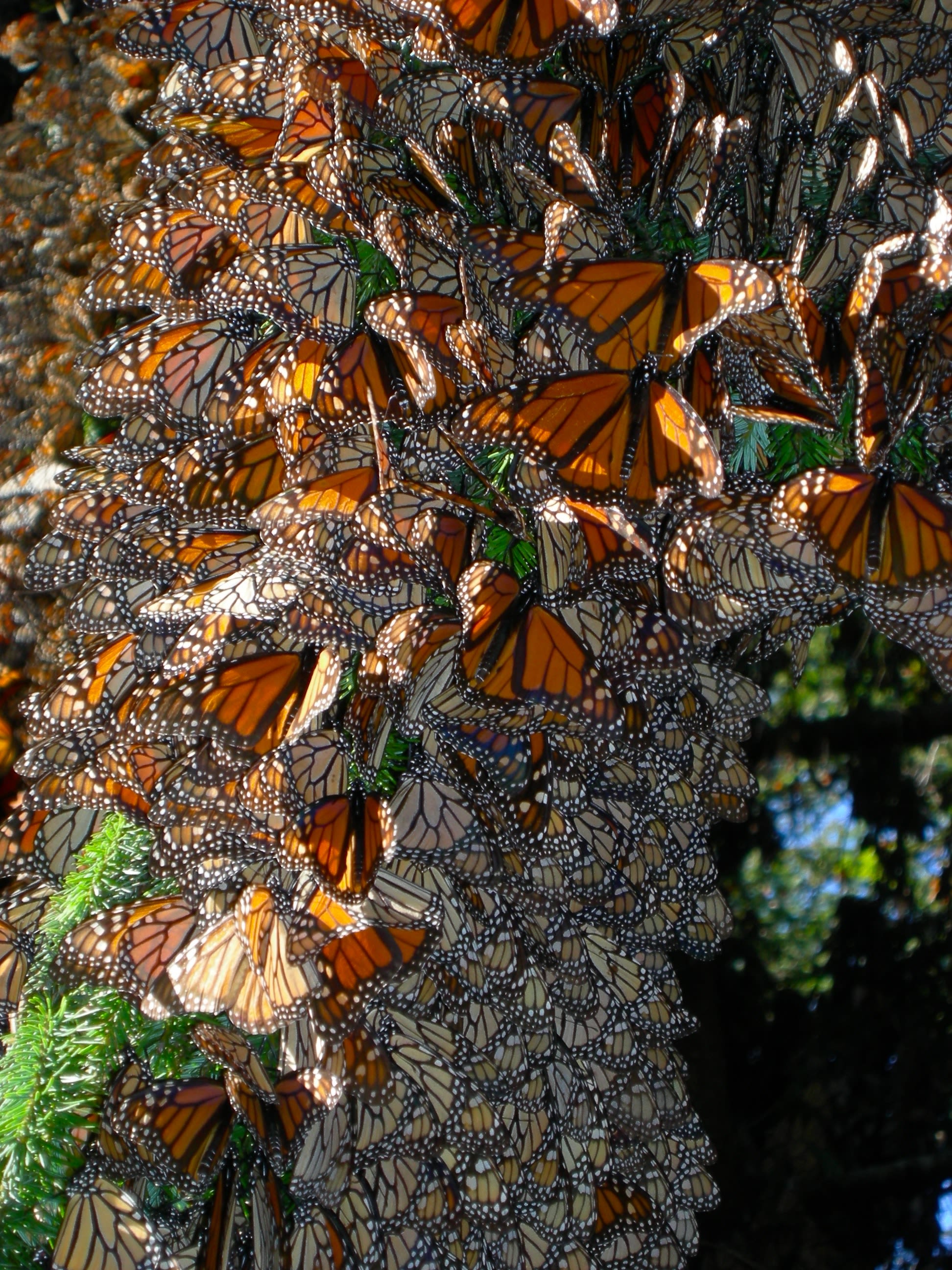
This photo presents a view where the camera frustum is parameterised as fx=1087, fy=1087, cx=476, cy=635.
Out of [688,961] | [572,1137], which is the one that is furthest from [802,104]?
[688,961]

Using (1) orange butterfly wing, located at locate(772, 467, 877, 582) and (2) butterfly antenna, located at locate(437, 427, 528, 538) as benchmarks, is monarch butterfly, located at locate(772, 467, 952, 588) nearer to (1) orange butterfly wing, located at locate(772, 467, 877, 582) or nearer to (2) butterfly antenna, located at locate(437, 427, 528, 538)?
(1) orange butterfly wing, located at locate(772, 467, 877, 582)

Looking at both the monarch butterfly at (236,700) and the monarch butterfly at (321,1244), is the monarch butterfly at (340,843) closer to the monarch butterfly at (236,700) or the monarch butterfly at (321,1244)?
the monarch butterfly at (236,700)

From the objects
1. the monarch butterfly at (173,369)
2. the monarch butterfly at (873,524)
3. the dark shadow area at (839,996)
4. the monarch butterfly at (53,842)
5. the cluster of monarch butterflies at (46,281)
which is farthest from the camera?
the dark shadow area at (839,996)

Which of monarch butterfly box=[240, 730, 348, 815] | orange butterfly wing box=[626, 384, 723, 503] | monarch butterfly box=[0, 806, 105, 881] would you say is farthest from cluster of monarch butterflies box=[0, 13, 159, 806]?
orange butterfly wing box=[626, 384, 723, 503]

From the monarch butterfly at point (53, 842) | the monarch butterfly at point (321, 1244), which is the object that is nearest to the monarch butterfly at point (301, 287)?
the monarch butterfly at point (53, 842)

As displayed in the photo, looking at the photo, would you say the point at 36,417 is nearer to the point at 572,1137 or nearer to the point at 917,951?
the point at 572,1137

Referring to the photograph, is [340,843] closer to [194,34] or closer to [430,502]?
[430,502]

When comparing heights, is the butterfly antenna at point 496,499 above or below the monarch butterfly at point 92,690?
above
